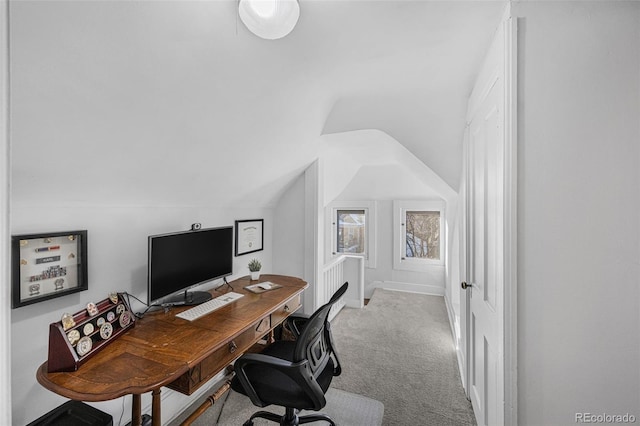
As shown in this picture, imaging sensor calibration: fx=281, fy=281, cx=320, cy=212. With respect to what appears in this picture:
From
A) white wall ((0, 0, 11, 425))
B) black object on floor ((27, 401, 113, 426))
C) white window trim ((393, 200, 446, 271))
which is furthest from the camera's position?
white window trim ((393, 200, 446, 271))

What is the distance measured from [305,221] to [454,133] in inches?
59.9

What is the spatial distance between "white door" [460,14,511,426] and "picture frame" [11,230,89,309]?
6.23 ft

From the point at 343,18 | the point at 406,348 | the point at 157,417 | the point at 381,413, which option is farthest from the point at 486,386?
the point at 343,18

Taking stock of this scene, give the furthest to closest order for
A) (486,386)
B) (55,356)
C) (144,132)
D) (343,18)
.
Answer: (486,386) < (144,132) < (343,18) < (55,356)

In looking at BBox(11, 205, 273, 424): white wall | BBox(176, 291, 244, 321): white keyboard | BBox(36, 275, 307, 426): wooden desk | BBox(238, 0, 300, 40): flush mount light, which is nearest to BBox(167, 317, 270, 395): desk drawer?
BBox(36, 275, 307, 426): wooden desk

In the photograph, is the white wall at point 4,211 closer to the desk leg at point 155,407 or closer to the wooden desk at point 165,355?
the wooden desk at point 165,355

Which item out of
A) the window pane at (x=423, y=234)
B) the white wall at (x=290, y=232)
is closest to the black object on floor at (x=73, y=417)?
the white wall at (x=290, y=232)

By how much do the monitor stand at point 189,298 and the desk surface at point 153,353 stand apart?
7cm

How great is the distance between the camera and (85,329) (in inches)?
46.1

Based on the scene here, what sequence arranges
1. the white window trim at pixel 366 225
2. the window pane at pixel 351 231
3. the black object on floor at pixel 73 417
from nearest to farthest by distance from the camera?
the black object on floor at pixel 73 417
the white window trim at pixel 366 225
the window pane at pixel 351 231

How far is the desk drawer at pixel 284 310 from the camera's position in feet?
6.28

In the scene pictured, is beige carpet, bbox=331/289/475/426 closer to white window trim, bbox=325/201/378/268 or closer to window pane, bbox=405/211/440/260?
window pane, bbox=405/211/440/260

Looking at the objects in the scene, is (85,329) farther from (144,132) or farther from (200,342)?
(144,132)

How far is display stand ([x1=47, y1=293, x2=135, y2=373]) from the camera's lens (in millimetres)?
1076
